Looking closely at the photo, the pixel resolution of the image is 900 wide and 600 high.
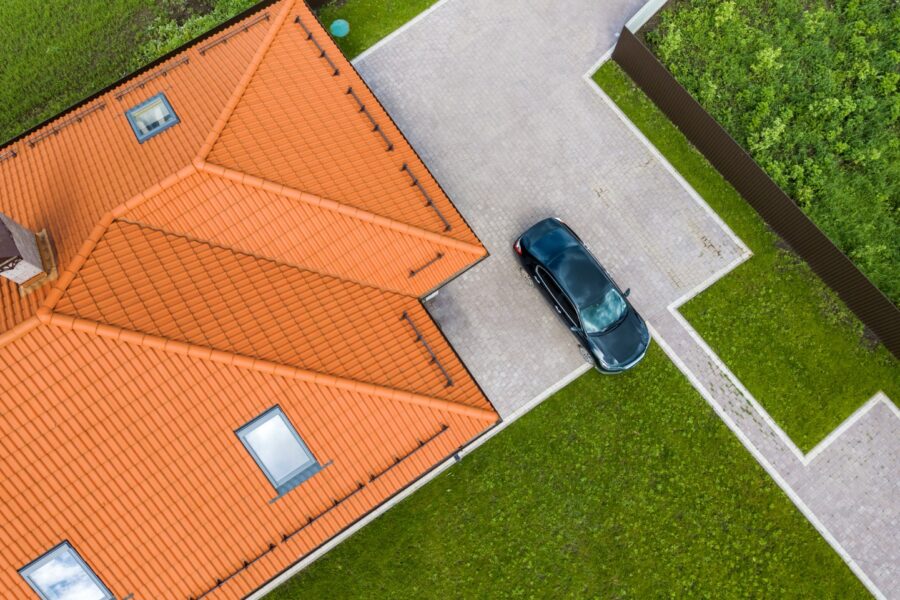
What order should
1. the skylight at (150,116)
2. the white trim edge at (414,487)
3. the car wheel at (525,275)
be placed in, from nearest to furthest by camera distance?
1. the skylight at (150,116)
2. the white trim edge at (414,487)
3. the car wheel at (525,275)

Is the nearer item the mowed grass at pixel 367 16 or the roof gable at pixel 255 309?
the roof gable at pixel 255 309

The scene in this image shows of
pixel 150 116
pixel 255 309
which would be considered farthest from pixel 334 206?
pixel 150 116

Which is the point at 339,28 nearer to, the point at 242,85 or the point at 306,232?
the point at 242,85

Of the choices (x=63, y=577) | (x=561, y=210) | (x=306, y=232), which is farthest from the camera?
(x=561, y=210)

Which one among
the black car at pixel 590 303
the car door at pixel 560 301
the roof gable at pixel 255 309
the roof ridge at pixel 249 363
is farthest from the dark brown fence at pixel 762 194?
the roof ridge at pixel 249 363

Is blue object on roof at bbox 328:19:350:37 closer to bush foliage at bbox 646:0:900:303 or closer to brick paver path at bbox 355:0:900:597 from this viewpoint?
brick paver path at bbox 355:0:900:597

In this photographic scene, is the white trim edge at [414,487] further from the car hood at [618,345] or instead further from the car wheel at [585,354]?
the car hood at [618,345]
